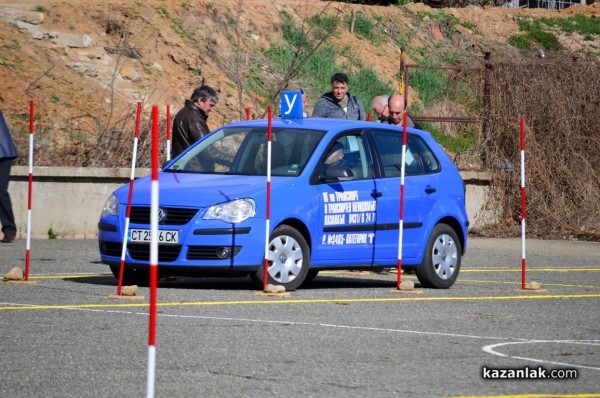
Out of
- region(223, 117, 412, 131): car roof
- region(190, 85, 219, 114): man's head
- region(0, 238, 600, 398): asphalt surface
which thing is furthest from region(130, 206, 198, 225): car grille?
region(190, 85, 219, 114): man's head

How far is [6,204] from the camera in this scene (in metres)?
19.0

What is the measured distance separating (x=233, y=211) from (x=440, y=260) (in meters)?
2.62

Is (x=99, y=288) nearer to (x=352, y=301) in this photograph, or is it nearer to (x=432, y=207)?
(x=352, y=301)

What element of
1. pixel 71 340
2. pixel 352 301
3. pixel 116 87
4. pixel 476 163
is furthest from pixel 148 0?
pixel 71 340

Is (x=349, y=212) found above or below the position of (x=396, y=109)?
below

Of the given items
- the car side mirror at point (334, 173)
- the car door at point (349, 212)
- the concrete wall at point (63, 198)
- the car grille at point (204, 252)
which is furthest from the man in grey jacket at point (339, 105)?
the concrete wall at point (63, 198)

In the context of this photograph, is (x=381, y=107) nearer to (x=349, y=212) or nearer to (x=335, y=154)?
(x=335, y=154)

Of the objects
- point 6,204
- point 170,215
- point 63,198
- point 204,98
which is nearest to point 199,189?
point 170,215

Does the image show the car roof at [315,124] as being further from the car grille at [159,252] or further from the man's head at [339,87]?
the man's head at [339,87]

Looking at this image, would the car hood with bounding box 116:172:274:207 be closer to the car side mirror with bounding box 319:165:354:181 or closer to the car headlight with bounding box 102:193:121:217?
the car headlight with bounding box 102:193:121:217

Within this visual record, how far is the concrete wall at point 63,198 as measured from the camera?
2075 centimetres

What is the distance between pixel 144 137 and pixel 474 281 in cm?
863

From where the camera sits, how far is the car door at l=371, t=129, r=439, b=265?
47.2ft

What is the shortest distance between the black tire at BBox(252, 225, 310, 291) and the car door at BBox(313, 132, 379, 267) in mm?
195
